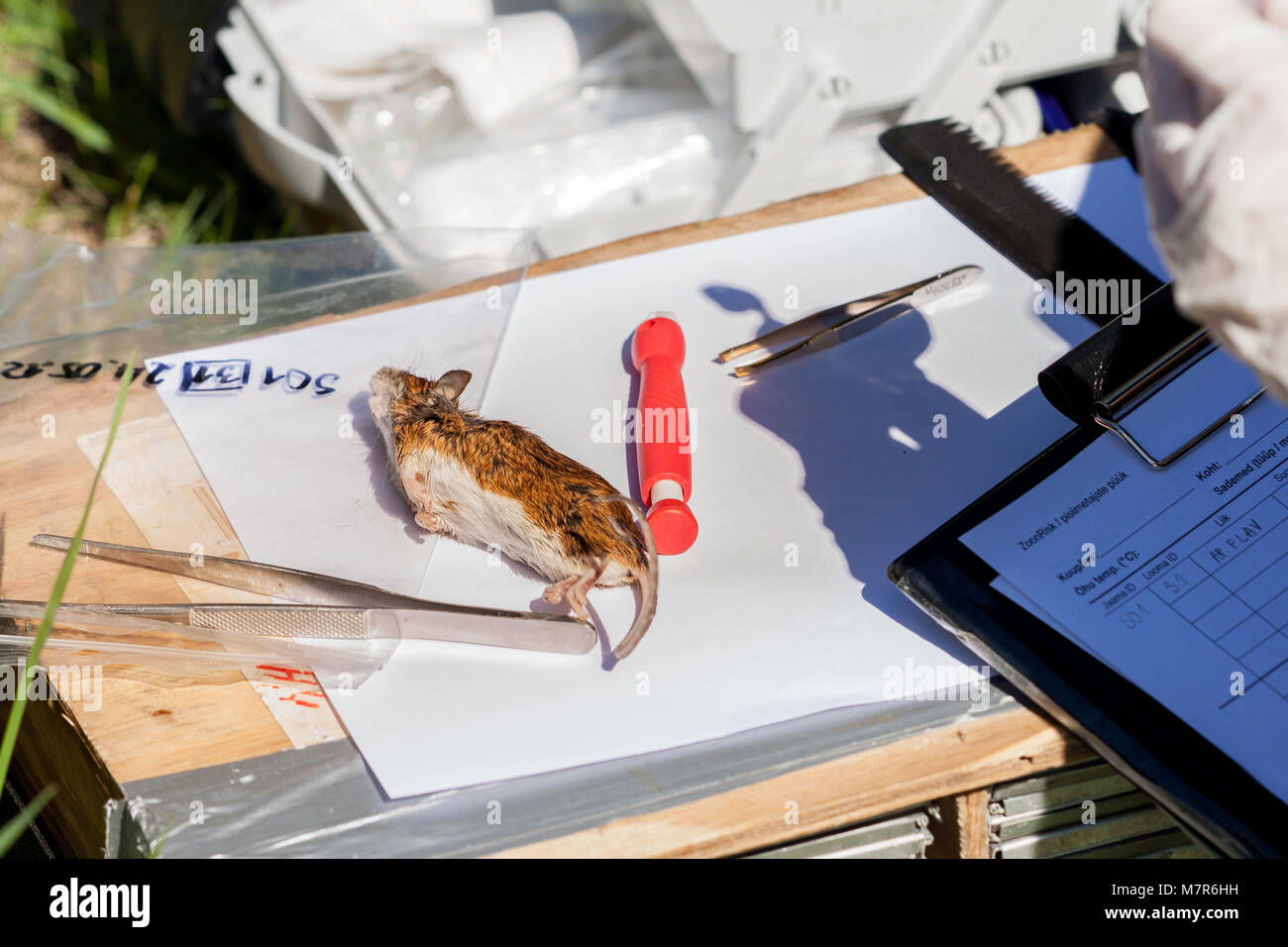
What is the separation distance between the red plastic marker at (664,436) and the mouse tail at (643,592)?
2 cm

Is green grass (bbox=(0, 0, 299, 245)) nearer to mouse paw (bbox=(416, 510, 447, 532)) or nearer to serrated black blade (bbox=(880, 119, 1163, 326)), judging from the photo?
serrated black blade (bbox=(880, 119, 1163, 326))

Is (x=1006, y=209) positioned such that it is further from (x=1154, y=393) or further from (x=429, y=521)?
(x=429, y=521)

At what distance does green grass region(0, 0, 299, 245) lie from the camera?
8.25ft

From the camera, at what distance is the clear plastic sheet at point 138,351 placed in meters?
0.86

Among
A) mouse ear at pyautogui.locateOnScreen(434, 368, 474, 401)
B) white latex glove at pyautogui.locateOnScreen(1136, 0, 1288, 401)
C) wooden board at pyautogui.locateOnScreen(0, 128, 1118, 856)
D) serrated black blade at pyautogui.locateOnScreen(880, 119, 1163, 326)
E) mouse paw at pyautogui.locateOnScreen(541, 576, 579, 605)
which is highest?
white latex glove at pyautogui.locateOnScreen(1136, 0, 1288, 401)

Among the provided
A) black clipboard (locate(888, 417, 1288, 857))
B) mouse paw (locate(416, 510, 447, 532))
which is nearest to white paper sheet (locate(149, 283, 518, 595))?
mouse paw (locate(416, 510, 447, 532))

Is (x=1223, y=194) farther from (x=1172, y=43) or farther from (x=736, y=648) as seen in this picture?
(x=736, y=648)

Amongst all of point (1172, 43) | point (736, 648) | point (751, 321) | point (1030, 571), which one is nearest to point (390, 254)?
point (751, 321)

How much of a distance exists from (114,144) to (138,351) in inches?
72.0

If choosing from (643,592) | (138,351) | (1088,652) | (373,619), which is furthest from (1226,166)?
(138,351)

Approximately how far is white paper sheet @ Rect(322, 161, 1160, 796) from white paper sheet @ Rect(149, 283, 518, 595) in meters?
0.05

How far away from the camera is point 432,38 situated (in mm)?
1952

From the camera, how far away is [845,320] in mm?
1113

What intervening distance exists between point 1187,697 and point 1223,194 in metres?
0.41
